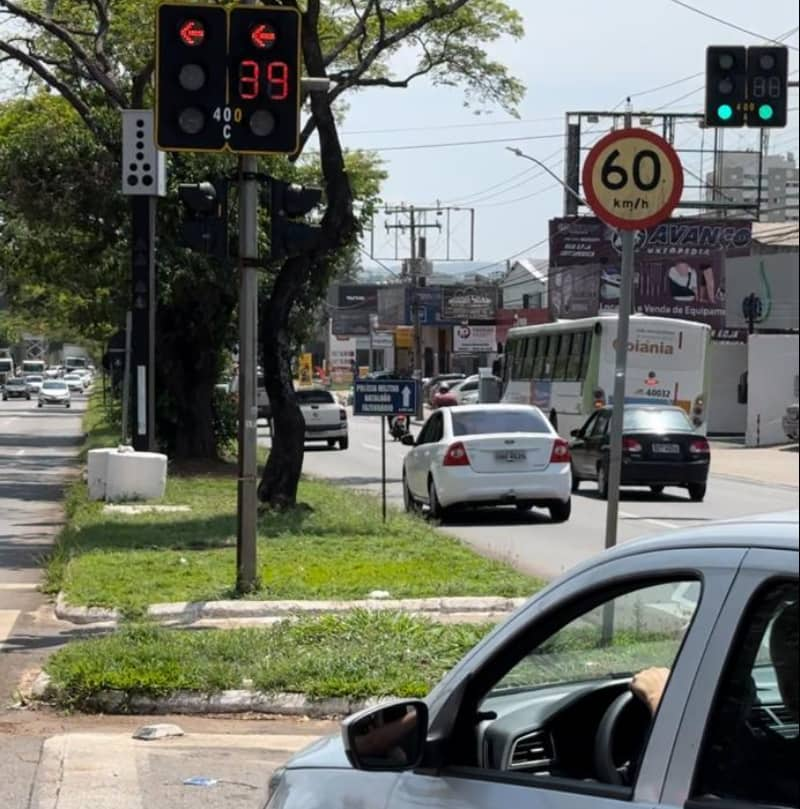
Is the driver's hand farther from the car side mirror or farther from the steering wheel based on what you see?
the car side mirror

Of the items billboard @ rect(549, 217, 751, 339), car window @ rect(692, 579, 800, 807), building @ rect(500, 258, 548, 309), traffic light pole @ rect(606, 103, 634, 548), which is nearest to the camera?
car window @ rect(692, 579, 800, 807)

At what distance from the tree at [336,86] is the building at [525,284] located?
57.7m

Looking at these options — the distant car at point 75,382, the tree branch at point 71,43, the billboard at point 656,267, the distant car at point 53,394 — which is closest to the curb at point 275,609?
the tree branch at point 71,43

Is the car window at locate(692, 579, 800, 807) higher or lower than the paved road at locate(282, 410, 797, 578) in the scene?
higher

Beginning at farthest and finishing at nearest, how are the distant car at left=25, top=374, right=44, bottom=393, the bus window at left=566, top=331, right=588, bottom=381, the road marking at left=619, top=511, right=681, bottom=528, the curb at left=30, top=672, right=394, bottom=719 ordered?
the distant car at left=25, top=374, right=44, bottom=393
the bus window at left=566, top=331, right=588, bottom=381
the road marking at left=619, top=511, right=681, bottom=528
the curb at left=30, top=672, right=394, bottom=719

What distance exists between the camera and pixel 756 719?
120 inches

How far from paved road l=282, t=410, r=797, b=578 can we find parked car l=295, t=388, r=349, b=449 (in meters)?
7.93

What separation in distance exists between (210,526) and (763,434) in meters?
31.6

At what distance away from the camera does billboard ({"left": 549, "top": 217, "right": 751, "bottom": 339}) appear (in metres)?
63.7

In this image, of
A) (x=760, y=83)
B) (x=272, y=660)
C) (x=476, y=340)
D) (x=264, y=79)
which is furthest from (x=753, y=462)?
(x=272, y=660)

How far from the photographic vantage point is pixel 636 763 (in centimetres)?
319

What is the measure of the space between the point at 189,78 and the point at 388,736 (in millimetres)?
9469

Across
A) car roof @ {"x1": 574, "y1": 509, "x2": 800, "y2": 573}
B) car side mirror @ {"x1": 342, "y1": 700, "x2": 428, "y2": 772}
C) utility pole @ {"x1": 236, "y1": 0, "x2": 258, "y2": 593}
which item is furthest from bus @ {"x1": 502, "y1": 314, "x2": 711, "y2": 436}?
car roof @ {"x1": 574, "y1": 509, "x2": 800, "y2": 573}

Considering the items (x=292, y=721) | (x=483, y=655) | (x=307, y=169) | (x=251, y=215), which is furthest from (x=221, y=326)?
(x=483, y=655)
